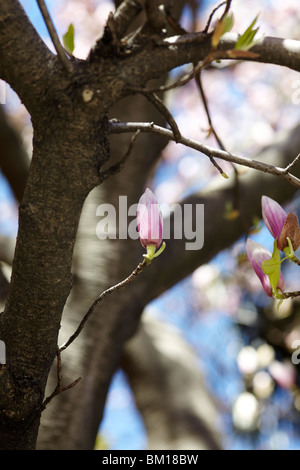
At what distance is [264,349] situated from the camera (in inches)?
104

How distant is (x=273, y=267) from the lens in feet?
2.07

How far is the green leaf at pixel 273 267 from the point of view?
0.63m

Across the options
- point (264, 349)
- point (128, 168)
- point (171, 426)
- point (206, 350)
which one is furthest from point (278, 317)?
point (206, 350)

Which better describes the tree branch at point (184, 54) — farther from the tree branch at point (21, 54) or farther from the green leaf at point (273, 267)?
the green leaf at point (273, 267)

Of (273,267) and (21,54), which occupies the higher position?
(21,54)

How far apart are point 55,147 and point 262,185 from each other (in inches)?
42.7
